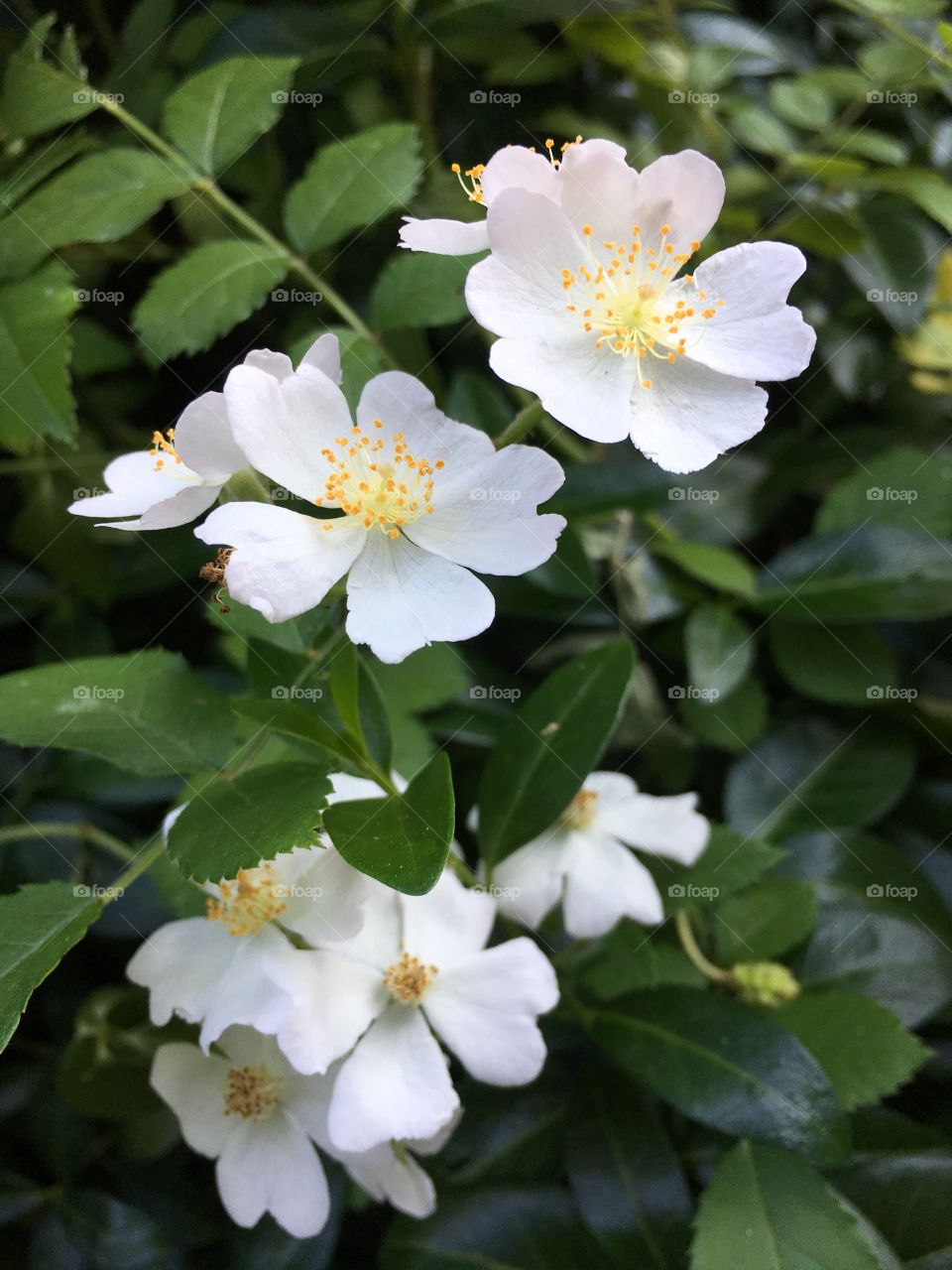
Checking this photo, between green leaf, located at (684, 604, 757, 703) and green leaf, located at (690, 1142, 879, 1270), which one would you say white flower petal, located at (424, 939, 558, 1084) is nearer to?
green leaf, located at (690, 1142, 879, 1270)

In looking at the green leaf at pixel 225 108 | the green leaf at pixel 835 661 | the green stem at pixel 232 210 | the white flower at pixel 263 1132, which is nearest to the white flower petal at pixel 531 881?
the white flower at pixel 263 1132

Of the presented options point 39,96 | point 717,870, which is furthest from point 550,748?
point 39,96

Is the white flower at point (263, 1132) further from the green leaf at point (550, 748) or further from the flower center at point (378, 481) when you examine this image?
the flower center at point (378, 481)

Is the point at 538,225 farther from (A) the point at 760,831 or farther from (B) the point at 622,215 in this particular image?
(A) the point at 760,831

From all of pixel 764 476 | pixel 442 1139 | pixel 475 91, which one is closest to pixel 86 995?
pixel 442 1139

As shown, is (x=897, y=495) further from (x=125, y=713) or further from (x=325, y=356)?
(x=125, y=713)

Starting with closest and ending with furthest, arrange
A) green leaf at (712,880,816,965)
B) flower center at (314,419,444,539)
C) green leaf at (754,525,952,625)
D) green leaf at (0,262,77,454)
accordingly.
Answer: flower center at (314,419,444,539), green leaf at (0,262,77,454), green leaf at (712,880,816,965), green leaf at (754,525,952,625)

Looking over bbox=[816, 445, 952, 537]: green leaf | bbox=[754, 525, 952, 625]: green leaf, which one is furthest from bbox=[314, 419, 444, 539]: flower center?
bbox=[816, 445, 952, 537]: green leaf
